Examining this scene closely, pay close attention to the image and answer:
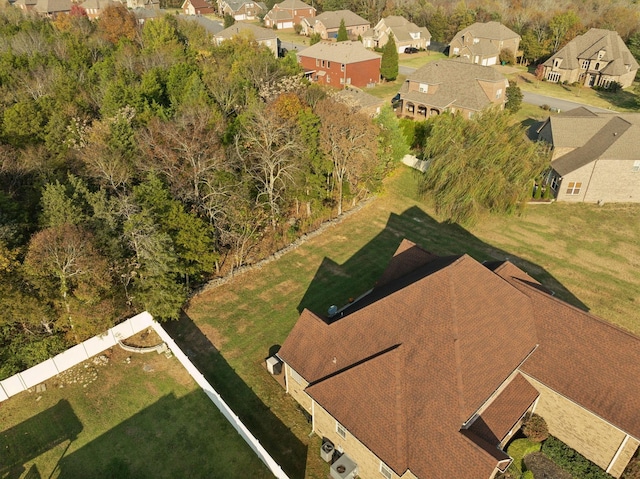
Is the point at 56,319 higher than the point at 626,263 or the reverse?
higher

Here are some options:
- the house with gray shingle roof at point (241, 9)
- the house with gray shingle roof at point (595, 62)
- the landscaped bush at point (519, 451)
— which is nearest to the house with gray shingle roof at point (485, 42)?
the house with gray shingle roof at point (595, 62)

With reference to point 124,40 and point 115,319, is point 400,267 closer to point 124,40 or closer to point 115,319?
point 115,319

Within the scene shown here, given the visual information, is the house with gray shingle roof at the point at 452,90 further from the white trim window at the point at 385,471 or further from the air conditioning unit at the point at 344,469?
the white trim window at the point at 385,471

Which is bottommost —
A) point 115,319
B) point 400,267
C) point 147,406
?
point 147,406

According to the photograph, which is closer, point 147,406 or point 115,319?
point 147,406

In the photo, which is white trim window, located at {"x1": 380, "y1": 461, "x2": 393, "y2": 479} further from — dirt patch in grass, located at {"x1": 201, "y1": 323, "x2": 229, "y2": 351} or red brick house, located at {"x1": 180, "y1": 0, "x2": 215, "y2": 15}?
red brick house, located at {"x1": 180, "y1": 0, "x2": 215, "y2": 15}

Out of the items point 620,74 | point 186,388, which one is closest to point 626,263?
point 186,388
